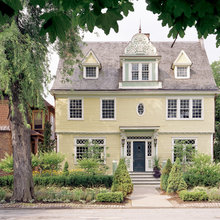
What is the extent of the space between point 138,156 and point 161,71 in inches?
255

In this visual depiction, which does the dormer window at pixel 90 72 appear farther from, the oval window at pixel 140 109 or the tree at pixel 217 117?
the tree at pixel 217 117

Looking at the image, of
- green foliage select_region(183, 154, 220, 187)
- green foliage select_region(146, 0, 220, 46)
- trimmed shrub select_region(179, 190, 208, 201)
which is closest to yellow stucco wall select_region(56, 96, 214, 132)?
green foliage select_region(183, 154, 220, 187)

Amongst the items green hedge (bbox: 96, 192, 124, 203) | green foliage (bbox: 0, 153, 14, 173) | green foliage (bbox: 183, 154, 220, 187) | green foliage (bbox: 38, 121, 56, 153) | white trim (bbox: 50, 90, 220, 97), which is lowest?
green hedge (bbox: 96, 192, 124, 203)

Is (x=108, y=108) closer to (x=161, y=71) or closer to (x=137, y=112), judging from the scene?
(x=137, y=112)

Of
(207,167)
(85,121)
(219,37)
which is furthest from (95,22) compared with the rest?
(85,121)

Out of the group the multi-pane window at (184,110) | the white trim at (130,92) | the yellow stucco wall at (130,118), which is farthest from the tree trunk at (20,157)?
the multi-pane window at (184,110)

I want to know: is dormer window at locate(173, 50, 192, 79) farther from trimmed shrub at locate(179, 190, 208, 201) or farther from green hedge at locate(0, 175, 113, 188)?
trimmed shrub at locate(179, 190, 208, 201)

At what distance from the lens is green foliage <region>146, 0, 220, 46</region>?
8.95 ft

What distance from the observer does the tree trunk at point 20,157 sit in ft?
46.5

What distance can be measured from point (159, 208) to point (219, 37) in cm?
1088

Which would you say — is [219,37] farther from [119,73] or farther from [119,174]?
[119,73]

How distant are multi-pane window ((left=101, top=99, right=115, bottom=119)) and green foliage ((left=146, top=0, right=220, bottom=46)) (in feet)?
61.3

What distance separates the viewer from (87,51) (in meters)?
24.6

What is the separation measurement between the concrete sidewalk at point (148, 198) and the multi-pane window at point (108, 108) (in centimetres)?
575
